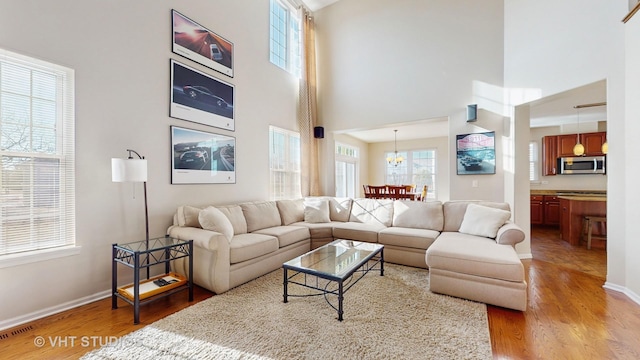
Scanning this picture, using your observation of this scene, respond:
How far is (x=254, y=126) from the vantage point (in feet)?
14.6

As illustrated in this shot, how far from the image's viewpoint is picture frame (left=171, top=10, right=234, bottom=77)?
332 cm

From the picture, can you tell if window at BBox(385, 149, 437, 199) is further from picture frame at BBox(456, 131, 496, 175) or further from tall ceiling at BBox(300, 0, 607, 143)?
picture frame at BBox(456, 131, 496, 175)

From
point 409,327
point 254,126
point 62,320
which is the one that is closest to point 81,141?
point 62,320

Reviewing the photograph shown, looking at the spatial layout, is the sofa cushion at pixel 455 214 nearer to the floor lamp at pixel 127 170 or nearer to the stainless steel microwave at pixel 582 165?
the floor lamp at pixel 127 170

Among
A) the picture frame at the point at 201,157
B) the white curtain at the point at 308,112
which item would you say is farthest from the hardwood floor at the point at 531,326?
the white curtain at the point at 308,112

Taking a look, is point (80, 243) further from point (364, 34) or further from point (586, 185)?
point (586, 185)

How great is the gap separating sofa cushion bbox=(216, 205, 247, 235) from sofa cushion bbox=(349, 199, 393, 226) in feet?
6.03

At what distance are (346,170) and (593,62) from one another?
577 cm

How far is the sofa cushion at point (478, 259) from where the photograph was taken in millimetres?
2334

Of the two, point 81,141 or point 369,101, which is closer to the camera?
point 81,141

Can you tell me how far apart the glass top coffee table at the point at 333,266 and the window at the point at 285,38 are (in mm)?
3729

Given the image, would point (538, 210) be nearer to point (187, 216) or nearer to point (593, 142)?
point (593, 142)

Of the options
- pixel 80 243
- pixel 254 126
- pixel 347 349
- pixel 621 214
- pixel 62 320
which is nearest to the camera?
pixel 347 349

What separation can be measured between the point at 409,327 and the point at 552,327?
114 cm
